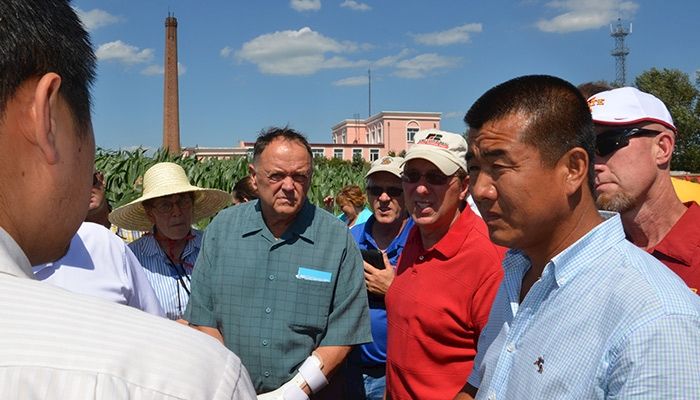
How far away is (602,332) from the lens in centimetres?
151

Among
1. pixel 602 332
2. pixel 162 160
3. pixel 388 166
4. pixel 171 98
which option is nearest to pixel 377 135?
pixel 171 98

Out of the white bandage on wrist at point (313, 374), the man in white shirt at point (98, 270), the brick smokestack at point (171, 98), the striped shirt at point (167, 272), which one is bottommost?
the white bandage on wrist at point (313, 374)

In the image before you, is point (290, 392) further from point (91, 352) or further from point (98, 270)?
point (91, 352)

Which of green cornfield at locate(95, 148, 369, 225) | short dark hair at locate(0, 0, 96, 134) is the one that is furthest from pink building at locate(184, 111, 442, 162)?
short dark hair at locate(0, 0, 96, 134)

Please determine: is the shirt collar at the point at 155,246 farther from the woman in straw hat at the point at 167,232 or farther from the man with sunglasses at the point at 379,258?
the man with sunglasses at the point at 379,258

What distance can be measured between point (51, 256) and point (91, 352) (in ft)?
1.22

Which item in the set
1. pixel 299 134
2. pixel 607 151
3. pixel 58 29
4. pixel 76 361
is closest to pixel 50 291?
pixel 76 361

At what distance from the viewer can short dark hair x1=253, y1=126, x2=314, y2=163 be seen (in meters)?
3.61

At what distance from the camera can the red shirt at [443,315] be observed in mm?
2723

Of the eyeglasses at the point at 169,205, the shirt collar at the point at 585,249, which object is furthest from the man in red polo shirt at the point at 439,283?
the eyeglasses at the point at 169,205

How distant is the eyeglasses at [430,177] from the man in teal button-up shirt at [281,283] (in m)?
0.48

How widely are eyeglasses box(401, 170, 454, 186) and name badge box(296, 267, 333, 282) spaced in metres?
0.67

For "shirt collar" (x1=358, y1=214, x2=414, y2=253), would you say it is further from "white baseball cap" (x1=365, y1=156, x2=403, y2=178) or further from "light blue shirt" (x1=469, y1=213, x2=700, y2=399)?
"light blue shirt" (x1=469, y1=213, x2=700, y2=399)

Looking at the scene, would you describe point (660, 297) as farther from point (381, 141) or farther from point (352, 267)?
point (381, 141)
